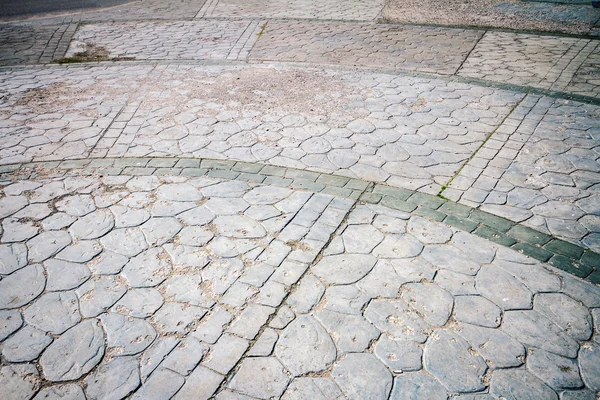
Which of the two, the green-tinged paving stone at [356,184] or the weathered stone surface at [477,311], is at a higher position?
the green-tinged paving stone at [356,184]

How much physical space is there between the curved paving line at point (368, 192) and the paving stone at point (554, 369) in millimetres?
972

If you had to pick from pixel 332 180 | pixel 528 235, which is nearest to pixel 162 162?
pixel 332 180

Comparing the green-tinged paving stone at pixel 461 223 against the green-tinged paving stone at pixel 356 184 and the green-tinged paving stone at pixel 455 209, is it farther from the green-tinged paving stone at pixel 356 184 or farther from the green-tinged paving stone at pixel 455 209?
the green-tinged paving stone at pixel 356 184

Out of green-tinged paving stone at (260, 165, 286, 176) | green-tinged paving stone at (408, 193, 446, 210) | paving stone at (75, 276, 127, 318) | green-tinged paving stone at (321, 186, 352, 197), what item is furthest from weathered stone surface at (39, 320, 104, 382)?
green-tinged paving stone at (408, 193, 446, 210)

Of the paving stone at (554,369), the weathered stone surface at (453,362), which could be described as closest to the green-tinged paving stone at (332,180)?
the weathered stone surface at (453,362)

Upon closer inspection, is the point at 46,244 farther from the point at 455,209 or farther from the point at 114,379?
the point at 455,209

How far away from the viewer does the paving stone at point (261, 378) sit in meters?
2.66

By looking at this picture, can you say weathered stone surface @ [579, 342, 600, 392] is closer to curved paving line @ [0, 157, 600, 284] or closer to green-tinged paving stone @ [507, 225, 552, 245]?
curved paving line @ [0, 157, 600, 284]

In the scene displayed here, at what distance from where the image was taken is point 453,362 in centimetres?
281

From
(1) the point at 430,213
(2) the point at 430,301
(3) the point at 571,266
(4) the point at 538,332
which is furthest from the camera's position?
(1) the point at 430,213

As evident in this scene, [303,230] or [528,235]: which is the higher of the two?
[303,230]

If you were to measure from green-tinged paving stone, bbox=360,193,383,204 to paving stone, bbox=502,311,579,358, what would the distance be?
1.68m

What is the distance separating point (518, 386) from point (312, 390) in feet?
4.35

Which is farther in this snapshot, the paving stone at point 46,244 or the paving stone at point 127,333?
the paving stone at point 46,244
